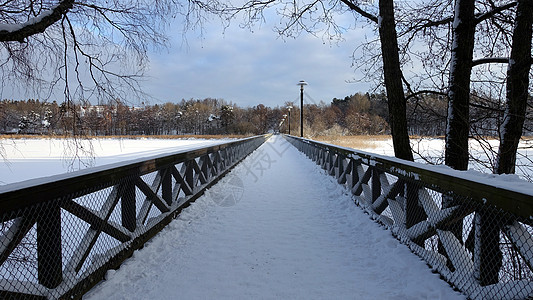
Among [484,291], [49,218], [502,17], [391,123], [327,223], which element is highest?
[502,17]

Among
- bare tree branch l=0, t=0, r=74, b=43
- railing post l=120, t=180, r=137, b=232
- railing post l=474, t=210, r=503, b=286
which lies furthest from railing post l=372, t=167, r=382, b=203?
bare tree branch l=0, t=0, r=74, b=43

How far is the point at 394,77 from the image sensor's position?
19.0 ft

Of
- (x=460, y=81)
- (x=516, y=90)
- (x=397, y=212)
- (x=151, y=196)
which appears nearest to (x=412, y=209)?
(x=397, y=212)

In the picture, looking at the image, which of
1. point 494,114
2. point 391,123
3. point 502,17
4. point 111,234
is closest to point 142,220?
point 111,234

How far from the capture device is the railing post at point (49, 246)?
221cm

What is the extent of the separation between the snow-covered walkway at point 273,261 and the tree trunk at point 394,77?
1559 millimetres

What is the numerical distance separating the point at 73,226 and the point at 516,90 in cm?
628

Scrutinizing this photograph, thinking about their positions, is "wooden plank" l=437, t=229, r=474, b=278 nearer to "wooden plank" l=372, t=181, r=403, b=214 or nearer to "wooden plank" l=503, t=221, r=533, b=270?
"wooden plank" l=503, t=221, r=533, b=270

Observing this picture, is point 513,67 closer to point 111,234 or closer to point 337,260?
point 337,260

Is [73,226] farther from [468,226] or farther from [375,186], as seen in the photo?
[375,186]

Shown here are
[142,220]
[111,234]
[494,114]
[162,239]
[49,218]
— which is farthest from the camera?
[494,114]

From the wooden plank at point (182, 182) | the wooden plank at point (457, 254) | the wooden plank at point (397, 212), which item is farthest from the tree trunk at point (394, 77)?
the wooden plank at point (182, 182)

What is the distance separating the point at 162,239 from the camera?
400 cm

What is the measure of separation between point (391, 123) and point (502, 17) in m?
2.87
